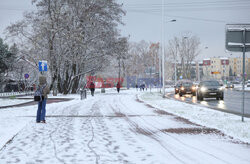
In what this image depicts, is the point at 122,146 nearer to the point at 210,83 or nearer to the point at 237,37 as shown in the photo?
the point at 237,37

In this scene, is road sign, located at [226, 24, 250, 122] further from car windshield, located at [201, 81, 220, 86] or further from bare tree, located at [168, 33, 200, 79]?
bare tree, located at [168, 33, 200, 79]

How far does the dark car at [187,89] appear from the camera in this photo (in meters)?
31.9

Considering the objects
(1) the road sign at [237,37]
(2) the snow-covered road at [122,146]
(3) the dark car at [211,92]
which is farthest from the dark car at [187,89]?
(2) the snow-covered road at [122,146]

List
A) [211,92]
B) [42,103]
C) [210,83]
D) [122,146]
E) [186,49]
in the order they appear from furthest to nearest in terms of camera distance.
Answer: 1. [186,49]
2. [210,83]
3. [211,92]
4. [42,103]
5. [122,146]

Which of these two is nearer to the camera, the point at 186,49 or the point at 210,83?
the point at 210,83

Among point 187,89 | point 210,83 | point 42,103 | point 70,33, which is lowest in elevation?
point 42,103

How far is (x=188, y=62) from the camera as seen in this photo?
2638 inches

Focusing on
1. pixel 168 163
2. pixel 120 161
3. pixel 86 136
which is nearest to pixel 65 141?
pixel 86 136

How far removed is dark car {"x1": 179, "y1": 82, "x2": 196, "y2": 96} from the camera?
31.9 meters

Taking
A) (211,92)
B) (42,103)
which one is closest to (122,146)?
(42,103)

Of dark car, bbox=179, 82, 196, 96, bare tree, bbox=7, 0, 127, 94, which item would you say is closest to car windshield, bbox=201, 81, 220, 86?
dark car, bbox=179, 82, 196, 96

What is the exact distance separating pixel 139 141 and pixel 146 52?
256ft

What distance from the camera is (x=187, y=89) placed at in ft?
106

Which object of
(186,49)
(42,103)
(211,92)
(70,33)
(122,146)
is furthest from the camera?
(186,49)
